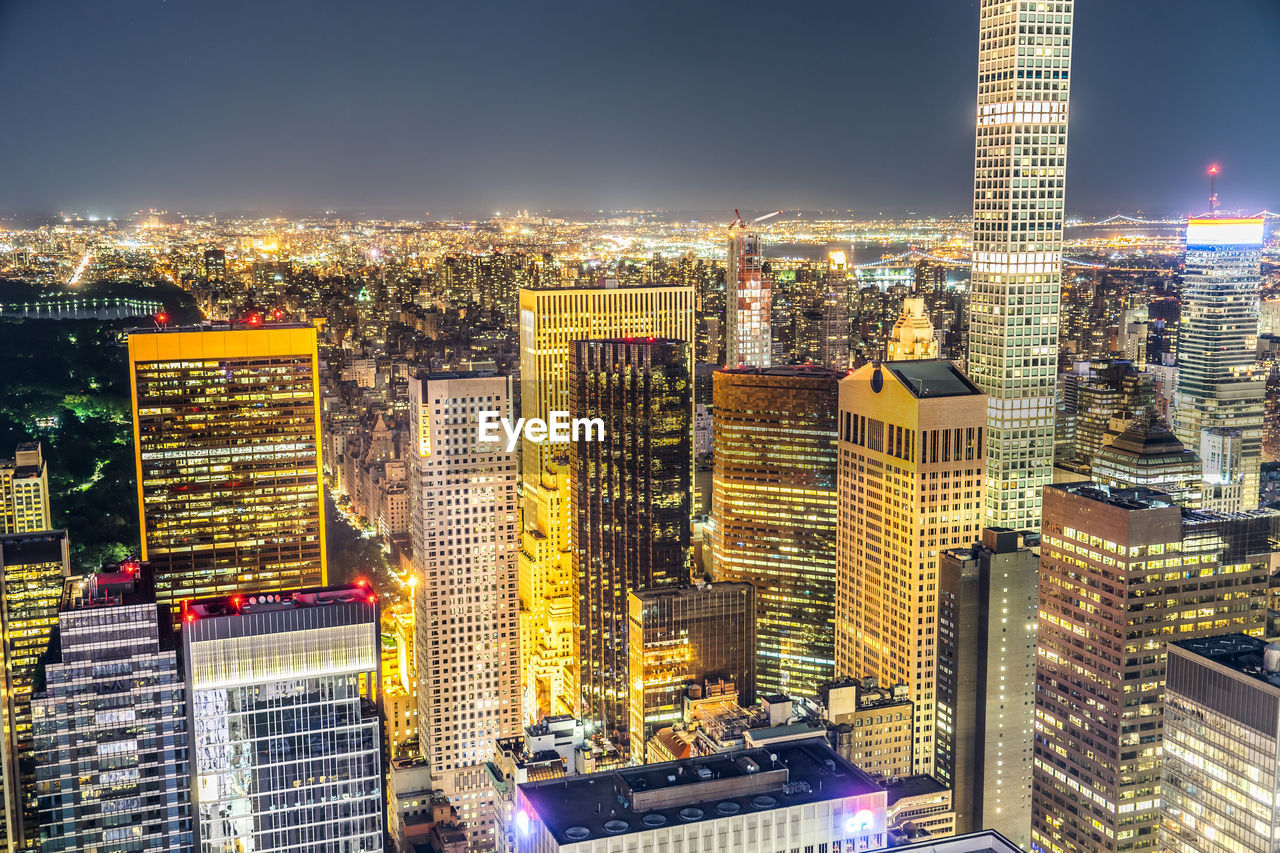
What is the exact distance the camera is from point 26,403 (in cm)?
3722

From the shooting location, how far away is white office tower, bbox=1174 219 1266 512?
45.4 metres

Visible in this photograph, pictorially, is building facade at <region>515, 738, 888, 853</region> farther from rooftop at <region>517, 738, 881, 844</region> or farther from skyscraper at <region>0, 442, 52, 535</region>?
skyscraper at <region>0, 442, 52, 535</region>

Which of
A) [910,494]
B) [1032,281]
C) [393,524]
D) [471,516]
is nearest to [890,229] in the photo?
[1032,281]

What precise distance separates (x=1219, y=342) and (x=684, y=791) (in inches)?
1554

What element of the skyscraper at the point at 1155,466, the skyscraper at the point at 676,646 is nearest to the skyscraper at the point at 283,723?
the skyscraper at the point at 676,646

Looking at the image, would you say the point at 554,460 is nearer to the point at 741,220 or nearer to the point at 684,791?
the point at 741,220

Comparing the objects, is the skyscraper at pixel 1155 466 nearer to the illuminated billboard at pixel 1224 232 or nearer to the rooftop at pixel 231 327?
the illuminated billboard at pixel 1224 232

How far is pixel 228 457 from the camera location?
111ft

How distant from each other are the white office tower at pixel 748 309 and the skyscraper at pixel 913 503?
2137 cm

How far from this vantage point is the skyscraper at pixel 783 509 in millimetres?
36562

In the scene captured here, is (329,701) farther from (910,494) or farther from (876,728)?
(910,494)

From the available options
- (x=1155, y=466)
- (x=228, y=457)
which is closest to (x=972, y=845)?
A: (x=1155, y=466)

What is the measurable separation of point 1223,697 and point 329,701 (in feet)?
39.0

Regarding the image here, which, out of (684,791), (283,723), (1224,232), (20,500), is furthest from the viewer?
(1224,232)
